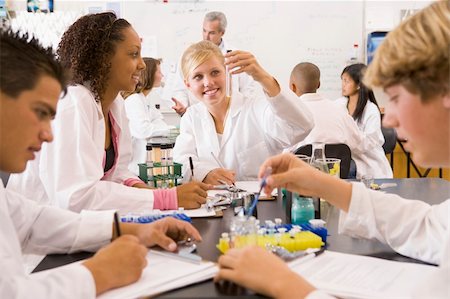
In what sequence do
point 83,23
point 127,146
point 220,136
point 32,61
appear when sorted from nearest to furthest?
point 32,61
point 83,23
point 127,146
point 220,136

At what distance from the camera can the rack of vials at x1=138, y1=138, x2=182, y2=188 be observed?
72.4 inches

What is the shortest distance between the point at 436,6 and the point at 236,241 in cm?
64

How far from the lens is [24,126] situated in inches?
40.0

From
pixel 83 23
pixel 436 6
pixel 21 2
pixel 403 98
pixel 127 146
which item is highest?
pixel 21 2

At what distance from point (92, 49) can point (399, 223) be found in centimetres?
121

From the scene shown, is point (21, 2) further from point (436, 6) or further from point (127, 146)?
point (436, 6)

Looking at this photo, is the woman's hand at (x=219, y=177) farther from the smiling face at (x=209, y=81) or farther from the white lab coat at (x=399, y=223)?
the white lab coat at (x=399, y=223)

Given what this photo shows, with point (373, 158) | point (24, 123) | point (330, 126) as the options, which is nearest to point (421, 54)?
point (24, 123)

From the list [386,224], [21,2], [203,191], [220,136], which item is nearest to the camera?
[386,224]

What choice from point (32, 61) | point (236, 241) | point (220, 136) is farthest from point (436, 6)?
point (220, 136)

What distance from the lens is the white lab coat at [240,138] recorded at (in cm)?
229

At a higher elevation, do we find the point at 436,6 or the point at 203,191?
the point at 436,6

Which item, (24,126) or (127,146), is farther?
(127,146)

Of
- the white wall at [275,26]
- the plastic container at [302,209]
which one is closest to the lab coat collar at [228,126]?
the plastic container at [302,209]
